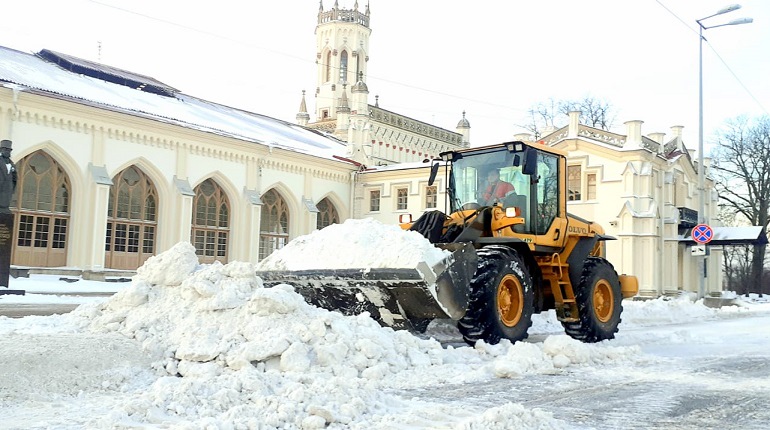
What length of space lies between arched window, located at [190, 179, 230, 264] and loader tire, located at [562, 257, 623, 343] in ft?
69.7

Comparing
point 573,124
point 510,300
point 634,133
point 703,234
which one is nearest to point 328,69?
point 573,124

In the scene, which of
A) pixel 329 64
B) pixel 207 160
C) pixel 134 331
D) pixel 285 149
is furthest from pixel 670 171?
pixel 329 64

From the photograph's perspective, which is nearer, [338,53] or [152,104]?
[152,104]

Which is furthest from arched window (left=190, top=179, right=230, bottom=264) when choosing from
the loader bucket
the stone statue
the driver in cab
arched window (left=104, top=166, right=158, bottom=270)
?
the driver in cab

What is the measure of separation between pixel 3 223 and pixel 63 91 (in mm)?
9387

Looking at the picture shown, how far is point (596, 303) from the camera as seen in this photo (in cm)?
1084

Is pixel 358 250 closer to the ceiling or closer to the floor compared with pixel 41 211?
closer to the floor

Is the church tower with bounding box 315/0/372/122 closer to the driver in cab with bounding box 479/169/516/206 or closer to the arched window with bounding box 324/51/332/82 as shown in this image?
the arched window with bounding box 324/51/332/82

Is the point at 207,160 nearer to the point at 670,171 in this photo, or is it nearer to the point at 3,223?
the point at 3,223

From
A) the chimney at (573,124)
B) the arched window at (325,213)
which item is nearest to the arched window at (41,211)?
the arched window at (325,213)

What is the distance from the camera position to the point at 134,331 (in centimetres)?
741

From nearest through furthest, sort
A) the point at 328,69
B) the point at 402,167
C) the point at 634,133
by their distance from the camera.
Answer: the point at 634,133
the point at 402,167
the point at 328,69

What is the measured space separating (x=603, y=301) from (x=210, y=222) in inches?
859

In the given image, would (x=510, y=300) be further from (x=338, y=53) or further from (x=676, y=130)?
(x=338, y=53)
